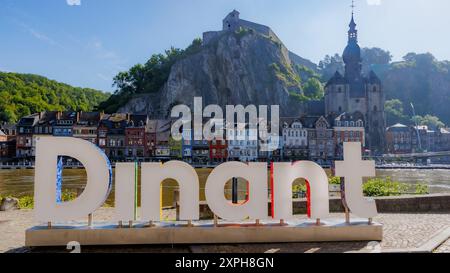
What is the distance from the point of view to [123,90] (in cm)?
8206

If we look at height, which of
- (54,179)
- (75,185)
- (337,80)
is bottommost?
(75,185)

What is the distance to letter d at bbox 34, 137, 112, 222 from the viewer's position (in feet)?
19.9

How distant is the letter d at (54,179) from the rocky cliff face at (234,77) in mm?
76334

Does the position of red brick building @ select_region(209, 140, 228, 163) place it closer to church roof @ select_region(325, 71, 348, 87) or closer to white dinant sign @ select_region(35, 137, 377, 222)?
church roof @ select_region(325, 71, 348, 87)

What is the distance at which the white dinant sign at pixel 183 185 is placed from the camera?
6.10 metres

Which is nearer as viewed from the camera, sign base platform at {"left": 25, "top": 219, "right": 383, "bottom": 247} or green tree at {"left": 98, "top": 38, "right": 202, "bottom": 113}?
sign base platform at {"left": 25, "top": 219, "right": 383, "bottom": 247}

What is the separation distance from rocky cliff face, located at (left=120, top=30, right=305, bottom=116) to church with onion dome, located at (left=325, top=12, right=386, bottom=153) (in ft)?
26.3

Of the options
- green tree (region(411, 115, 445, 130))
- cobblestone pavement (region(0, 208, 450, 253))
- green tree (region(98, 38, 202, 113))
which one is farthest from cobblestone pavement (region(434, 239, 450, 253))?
green tree (region(98, 38, 202, 113))

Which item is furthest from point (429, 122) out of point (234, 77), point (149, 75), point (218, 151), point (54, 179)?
point (54, 179)

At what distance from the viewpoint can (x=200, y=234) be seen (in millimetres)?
6578

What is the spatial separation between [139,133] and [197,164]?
33.6 ft

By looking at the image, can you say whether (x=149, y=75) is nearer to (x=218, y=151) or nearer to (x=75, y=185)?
(x=218, y=151)

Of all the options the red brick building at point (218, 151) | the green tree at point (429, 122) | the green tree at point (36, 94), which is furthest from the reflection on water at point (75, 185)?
the green tree at point (429, 122)

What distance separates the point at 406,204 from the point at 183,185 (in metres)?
6.58
